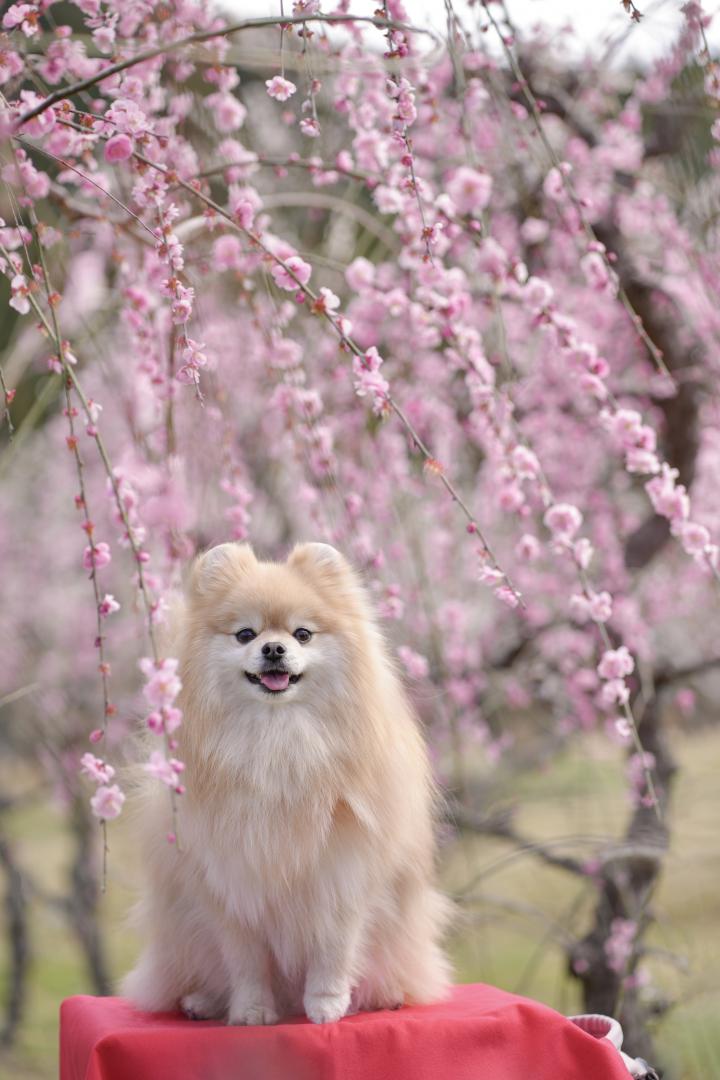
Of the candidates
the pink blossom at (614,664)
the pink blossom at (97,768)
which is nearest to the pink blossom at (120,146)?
the pink blossom at (97,768)

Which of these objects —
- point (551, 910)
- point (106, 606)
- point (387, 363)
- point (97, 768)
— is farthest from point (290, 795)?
point (551, 910)

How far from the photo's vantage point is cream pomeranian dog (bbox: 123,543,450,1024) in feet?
5.39

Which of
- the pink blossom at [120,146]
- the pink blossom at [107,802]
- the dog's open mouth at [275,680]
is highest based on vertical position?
the pink blossom at [120,146]

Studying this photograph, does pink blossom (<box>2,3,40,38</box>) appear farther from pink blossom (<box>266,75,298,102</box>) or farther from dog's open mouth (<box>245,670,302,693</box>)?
dog's open mouth (<box>245,670,302,693</box>)

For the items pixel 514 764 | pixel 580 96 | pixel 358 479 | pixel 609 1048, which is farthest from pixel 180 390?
pixel 514 764

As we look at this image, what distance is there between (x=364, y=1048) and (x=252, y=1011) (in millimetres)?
187

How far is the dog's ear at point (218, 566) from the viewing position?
1.71m

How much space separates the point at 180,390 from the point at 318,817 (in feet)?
4.05

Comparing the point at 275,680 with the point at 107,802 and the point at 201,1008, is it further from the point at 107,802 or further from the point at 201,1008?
the point at 201,1008

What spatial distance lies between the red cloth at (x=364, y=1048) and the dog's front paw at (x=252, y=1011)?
0.03m

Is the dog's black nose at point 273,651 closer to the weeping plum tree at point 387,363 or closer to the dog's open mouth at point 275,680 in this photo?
the dog's open mouth at point 275,680

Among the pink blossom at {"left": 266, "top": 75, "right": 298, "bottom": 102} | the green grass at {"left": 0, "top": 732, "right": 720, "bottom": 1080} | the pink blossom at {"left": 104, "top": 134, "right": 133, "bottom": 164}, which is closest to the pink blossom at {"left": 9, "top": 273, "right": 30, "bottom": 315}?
the pink blossom at {"left": 104, "top": 134, "right": 133, "bottom": 164}

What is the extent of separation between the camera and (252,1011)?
5.57 ft

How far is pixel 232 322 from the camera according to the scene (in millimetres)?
3955
